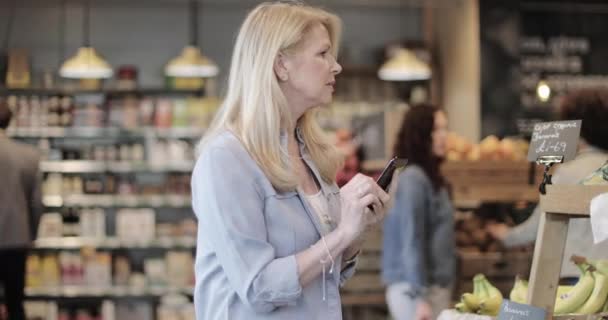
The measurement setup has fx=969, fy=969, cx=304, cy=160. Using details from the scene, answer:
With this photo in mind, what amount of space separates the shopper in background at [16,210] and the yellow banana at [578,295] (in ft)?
15.5

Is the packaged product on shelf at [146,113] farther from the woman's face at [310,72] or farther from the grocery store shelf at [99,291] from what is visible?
the woman's face at [310,72]

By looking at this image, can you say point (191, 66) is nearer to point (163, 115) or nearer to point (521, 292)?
point (163, 115)

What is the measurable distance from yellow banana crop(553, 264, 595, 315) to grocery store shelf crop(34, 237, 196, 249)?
6.26 metres

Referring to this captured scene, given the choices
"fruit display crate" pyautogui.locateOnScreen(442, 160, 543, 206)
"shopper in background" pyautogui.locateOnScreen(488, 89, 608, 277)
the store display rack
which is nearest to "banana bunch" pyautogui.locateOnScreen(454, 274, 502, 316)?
"shopper in background" pyautogui.locateOnScreen(488, 89, 608, 277)

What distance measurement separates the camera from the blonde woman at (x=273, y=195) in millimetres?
2191

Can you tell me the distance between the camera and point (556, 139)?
7.59 ft

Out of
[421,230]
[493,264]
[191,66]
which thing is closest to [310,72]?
[421,230]

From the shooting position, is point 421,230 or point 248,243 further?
point 421,230

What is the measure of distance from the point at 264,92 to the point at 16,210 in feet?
15.1

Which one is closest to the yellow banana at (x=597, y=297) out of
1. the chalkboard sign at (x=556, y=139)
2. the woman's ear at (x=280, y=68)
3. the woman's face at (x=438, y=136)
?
the chalkboard sign at (x=556, y=139)

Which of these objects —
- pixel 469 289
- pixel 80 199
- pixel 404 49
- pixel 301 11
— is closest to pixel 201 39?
pixel 404 49

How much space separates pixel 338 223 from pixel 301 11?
1.74 ft

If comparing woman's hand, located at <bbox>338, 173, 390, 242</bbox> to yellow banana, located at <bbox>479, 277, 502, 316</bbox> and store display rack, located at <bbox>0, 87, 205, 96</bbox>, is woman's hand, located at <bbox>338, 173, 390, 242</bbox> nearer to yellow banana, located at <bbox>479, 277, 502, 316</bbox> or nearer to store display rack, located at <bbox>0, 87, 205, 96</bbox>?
yellow banana, located at <bbox>479, 277, 502, 316</bbox>

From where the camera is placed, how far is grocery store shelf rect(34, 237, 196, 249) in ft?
27.9
